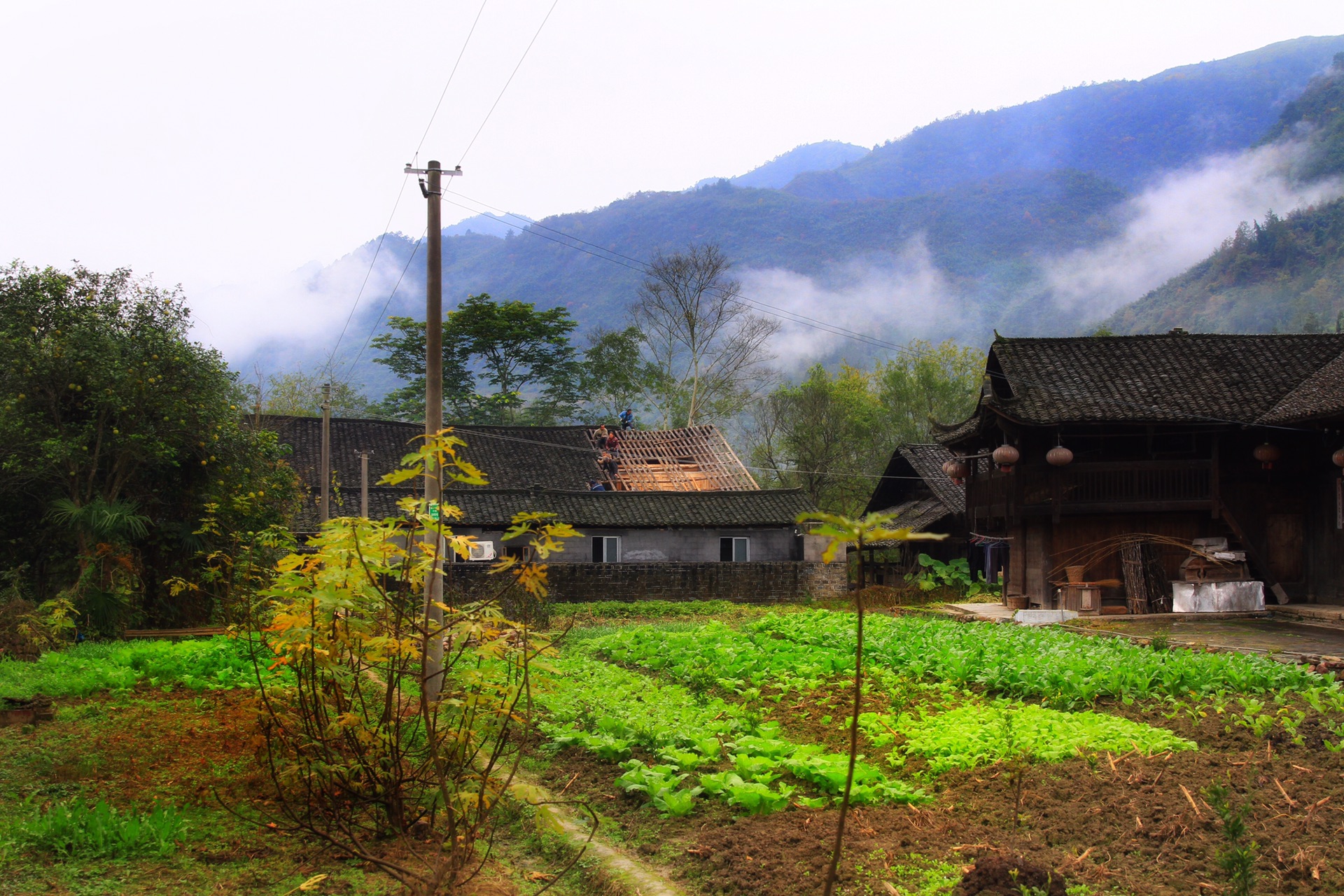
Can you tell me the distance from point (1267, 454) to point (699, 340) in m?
28.9

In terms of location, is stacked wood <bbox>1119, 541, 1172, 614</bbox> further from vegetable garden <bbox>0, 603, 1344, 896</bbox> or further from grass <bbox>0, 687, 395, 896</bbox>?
grass <bbox>0, 687, 395, 896</bbox>

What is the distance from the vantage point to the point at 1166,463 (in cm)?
2091

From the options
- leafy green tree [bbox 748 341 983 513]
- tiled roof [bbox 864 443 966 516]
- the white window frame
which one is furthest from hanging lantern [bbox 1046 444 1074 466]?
leafy green tree [bbox 748 341 983 513]

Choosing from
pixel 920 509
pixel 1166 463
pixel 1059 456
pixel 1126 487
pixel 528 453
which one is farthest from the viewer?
pixel 528 453

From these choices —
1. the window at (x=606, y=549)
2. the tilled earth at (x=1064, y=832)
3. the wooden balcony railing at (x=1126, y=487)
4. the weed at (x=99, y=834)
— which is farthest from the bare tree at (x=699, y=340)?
the weed at (x=99, y=834)

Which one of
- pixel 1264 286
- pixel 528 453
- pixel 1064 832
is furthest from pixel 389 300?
pixel 1264 286

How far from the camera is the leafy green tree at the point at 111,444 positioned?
15750 mm

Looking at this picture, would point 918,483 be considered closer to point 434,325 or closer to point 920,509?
point 920,509

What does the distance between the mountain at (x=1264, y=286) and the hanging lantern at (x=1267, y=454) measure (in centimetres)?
4498

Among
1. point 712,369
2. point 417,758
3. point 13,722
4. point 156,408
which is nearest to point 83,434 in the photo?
point 156,408

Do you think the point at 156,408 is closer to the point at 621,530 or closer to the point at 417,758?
the point at 417,758

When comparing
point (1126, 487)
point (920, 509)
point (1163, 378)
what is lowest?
point (920, 509)

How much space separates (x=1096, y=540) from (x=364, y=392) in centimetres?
10096

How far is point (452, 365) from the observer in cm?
4728
